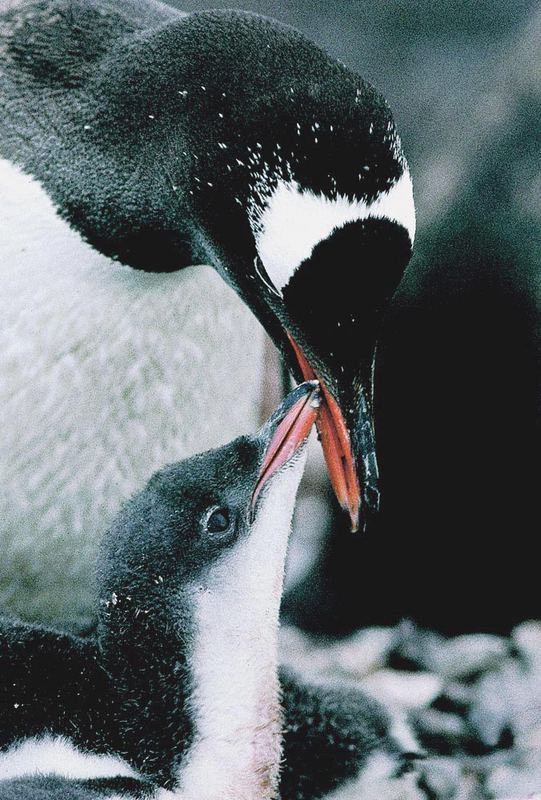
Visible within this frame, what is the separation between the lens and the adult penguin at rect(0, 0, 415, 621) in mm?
1357

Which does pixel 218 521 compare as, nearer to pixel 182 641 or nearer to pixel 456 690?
pixel 182 641

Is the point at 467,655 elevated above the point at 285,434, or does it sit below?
below

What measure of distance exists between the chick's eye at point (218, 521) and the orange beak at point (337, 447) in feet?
0.42

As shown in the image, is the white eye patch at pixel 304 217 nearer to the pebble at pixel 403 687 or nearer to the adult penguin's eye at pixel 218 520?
the adult penguin's eye at pixel 218 520

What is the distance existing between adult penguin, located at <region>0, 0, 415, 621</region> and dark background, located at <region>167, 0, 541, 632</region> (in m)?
0.32

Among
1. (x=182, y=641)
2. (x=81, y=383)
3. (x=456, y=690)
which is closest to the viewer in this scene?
(x=182, y=641)

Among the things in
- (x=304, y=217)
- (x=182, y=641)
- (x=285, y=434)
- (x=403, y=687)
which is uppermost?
(x=304, y=217)

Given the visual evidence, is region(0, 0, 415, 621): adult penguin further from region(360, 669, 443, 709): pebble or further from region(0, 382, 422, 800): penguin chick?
region(360, 669, 443, 709): pebble

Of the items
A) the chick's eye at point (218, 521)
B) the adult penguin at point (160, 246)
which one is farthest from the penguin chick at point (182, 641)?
the adult penguin at point (160, 246)

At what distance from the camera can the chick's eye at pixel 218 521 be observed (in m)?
1.50

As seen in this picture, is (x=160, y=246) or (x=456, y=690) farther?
(x=456, y=690)

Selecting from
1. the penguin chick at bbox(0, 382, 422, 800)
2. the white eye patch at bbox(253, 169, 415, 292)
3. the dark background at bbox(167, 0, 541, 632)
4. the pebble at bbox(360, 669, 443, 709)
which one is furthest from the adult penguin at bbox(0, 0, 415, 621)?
the pebble at bbox(360, 669, 443, 709)

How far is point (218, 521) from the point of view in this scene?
1.50 m

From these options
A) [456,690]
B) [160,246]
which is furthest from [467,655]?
[160,246]
